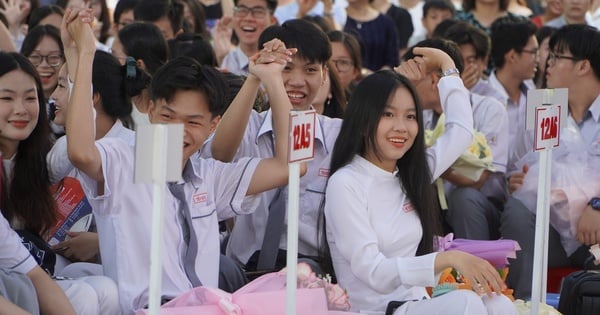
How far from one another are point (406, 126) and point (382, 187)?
23 cm

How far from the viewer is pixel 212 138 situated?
459 cm

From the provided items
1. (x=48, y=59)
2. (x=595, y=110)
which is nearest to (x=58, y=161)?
(x=48, y=59)

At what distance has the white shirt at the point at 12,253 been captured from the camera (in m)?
3.66

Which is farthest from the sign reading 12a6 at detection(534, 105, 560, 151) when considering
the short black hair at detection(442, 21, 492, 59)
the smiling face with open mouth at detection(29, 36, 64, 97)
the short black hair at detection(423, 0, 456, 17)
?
the short black hair at detection(423, 0, 456, 17)

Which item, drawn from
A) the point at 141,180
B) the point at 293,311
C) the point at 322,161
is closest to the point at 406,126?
the point at 322,161

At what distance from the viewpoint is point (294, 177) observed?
11.0ft

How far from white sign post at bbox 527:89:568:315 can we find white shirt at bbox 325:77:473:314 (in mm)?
363

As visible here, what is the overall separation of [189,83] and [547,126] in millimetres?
1220

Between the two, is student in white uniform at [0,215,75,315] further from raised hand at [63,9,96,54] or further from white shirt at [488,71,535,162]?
white shirt at [488,71,535,162]

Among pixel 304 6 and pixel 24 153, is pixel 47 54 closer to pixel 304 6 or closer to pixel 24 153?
pixel 24 153

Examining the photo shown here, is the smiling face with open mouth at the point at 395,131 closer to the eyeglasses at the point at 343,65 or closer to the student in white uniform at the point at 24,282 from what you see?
the student in white uniform at the point at 24,282

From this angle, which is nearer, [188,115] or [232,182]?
[188,115]

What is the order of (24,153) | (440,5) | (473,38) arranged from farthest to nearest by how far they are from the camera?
(440,5) → (473,38) → (24,153)

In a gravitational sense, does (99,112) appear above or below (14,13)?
below
